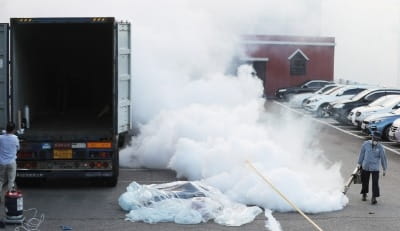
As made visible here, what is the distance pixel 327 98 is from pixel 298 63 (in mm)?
13577

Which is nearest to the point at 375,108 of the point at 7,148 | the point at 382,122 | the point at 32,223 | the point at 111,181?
the point at 382,122

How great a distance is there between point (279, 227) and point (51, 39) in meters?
6.79

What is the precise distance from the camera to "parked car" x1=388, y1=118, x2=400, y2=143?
767 inches

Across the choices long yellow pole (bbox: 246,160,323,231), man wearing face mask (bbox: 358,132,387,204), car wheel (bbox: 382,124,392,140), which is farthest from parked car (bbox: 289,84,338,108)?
long yellow pole (bbox: 246,160,323,231)

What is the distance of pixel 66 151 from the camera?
486 inches

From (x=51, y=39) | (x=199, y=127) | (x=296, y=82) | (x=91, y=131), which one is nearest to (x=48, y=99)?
(x=51, y=39)

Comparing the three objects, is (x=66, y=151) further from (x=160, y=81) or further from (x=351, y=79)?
(x=351, y=79)

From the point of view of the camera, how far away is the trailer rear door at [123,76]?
1258 centimetres

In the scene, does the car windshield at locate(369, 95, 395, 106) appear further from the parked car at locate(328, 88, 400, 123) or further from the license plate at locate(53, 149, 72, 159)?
the license plate at locate(53, 149, 72, 159)

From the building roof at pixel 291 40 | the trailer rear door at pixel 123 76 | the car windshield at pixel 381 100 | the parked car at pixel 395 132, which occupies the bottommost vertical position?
the parked car at pixel 395 132

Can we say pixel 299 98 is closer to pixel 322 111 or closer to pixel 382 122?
pixel 322 111

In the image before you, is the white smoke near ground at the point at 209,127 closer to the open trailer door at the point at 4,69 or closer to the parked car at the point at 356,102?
→ the open trailer door at the point at 4,69

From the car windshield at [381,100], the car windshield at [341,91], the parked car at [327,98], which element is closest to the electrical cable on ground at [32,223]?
the car windshield at [381,100]

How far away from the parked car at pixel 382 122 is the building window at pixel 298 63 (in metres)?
21.0
